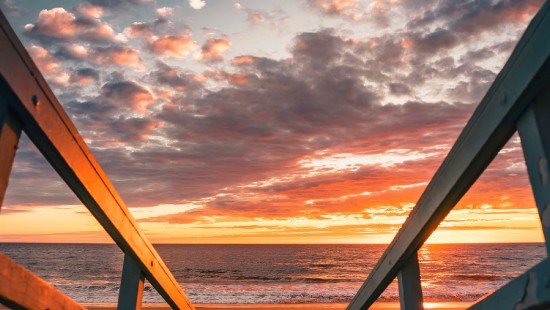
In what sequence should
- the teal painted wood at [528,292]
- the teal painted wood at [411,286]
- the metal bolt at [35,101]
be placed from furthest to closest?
1. the teal painted wood at [411,286]
2. the metal bolt at [35,101]
3. the teal painted wood at [528,292]

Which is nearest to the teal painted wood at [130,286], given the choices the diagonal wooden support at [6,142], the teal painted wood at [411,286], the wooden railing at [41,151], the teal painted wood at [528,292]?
the wooden railing at [41,151]

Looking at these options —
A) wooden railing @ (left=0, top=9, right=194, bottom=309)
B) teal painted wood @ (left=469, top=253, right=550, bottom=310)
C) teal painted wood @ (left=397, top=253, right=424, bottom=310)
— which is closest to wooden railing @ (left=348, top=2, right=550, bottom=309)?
teal painted wood @ (left=469, top=253, right=550, bottom=310)

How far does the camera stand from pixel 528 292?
35.0 inches

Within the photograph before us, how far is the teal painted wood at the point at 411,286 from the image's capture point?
5.39 feet

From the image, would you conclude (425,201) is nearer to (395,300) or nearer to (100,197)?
(100,197)

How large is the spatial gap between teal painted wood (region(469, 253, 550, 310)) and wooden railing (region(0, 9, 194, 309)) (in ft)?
3.70

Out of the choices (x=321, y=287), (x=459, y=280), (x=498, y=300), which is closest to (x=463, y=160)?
(x=498, y=300)

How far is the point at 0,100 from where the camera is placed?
3.10 ft

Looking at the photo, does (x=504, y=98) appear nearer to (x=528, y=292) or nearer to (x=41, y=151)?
(x=528, y=292)

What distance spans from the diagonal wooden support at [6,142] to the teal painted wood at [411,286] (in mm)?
1400

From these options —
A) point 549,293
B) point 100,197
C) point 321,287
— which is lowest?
point 549,293

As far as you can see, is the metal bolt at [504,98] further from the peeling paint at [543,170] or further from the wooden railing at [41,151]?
the wooden railing at [41,151]

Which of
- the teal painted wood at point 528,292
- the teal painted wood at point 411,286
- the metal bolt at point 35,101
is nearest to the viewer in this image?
the teal painted wood at point 528,292

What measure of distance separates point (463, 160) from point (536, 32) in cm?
41
